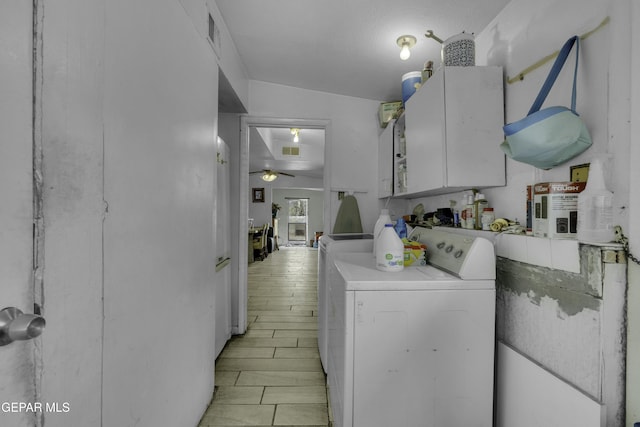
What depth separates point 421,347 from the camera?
1093 mm

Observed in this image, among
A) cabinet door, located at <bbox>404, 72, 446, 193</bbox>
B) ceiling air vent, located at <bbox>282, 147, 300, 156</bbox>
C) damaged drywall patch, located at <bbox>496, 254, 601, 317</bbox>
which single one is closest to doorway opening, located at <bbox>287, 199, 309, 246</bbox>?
ceiling air vent, located at <bbox>282, 147, 300, 156</bbox>

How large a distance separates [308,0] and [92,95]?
1.21 m

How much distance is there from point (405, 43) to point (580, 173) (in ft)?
4.05

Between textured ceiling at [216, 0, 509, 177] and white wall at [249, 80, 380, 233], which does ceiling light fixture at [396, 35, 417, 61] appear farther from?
white wall at [249, 80, 380, 233]

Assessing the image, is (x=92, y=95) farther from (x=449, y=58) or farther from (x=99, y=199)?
(x=449, y=58)

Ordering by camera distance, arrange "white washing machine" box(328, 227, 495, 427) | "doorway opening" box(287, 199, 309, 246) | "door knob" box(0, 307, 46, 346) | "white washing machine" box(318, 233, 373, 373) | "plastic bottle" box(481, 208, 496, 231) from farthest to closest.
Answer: "doorway opening" box(287, 199, 309, 246) → "white washing machine" box(318, 233, 373, 373) → "plastic bottle" box(481, 208, 496, 231) → "white washing machine" box(328, 227, 495, 427) → "door knob" box(0, 307, 46, 346)

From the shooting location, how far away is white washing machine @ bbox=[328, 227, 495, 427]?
108 centimetres

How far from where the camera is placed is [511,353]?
115cm

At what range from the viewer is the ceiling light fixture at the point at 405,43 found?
169cm

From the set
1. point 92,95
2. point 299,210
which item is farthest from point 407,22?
point 299,210

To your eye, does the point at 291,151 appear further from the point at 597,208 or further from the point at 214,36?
the point at 597,208

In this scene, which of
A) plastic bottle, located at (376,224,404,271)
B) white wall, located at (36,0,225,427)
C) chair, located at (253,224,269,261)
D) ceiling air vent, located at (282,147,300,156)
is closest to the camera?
white wall, located at (36,0,225,427)

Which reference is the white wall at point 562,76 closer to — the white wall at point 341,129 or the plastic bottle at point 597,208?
the plastic bottle at point 597,208

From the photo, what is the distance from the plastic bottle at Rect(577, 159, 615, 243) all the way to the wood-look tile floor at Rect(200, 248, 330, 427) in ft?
4.98
